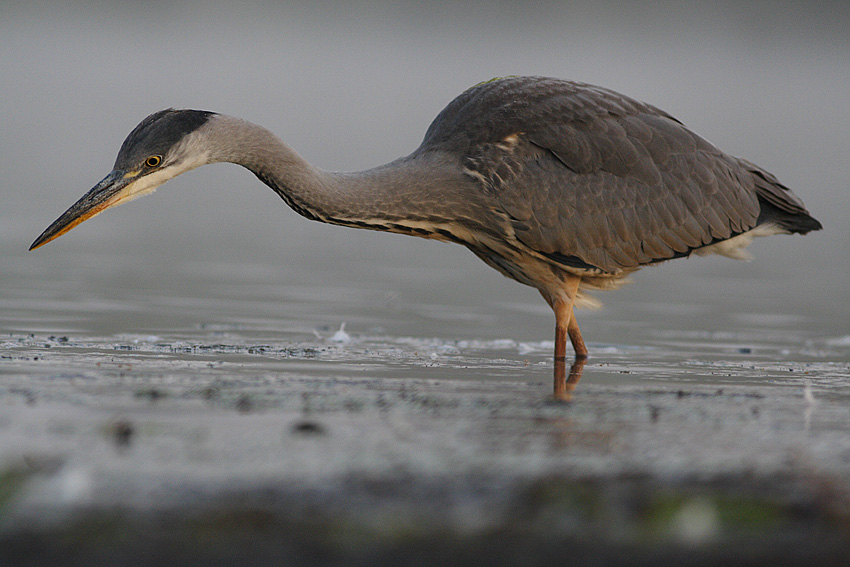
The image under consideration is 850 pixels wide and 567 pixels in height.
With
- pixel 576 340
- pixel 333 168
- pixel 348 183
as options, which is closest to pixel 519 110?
pixel 348 183

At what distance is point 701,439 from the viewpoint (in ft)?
15.4

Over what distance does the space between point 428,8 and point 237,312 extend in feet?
211

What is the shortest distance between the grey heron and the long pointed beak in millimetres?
15

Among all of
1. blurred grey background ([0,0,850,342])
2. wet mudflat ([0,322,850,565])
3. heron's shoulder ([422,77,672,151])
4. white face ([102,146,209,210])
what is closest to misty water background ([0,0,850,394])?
blurred grey background ([0,0,850,342])

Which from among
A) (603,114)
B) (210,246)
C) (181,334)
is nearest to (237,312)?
(181,334)

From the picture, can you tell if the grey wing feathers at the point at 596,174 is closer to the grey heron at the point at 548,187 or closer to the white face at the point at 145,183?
the grey heron at the point at 548,187

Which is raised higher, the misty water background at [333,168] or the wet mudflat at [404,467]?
the misty water background at [333,168]

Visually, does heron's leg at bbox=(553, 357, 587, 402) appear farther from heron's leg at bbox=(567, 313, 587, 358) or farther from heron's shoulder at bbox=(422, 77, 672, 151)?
heron's shoulder at bbox=(422, 77, 672, 151)

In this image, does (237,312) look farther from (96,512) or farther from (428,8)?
(428,8)

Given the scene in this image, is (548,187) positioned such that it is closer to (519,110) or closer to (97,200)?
(519,110)

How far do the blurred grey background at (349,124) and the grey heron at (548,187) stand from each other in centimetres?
146

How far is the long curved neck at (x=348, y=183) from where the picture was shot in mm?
6859

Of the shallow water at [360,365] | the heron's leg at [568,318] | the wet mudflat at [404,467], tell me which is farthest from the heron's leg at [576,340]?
the wet mudflat at [404,467]

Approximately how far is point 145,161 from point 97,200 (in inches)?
13.5
